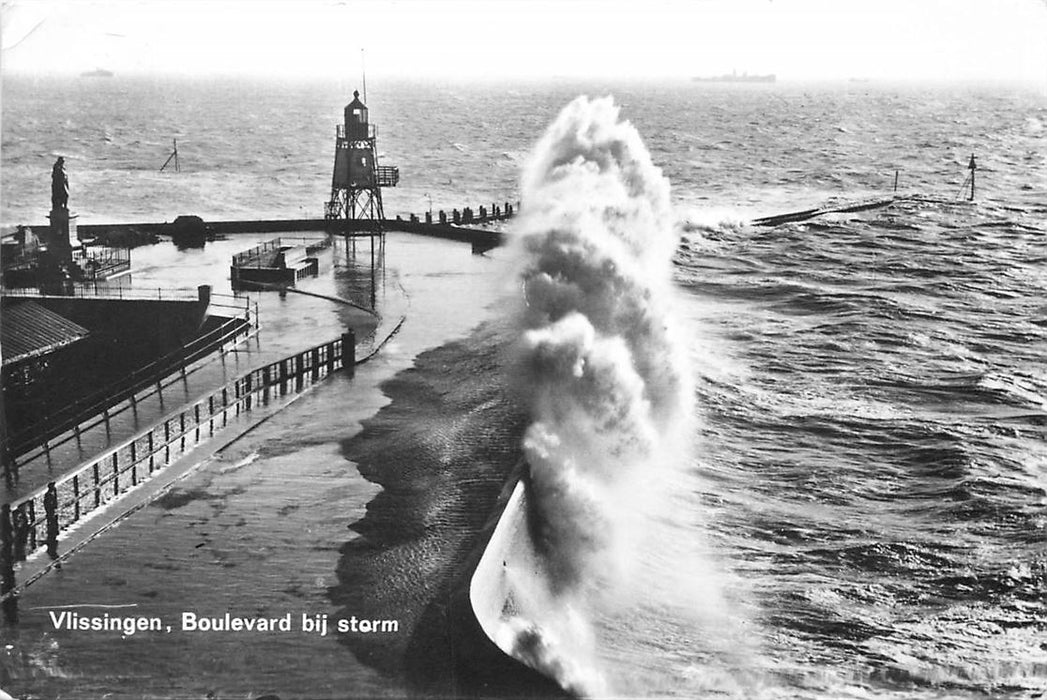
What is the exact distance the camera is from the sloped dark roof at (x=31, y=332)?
25.6 meters

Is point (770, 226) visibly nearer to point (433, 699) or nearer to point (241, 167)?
point (433, 699)

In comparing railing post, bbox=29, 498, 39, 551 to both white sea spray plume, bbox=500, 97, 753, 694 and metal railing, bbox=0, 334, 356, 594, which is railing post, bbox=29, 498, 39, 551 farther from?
white sea spray plume, bbox=500, 97, 753, 694

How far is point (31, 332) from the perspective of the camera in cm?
2688

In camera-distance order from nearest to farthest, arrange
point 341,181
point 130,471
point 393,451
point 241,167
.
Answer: point 130,471, point 393,451, point 341,181, point 241,167

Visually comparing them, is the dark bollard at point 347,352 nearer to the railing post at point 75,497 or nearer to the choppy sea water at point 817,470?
the choppy sea water at point 817,470

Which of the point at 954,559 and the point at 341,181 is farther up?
the point at 341,181

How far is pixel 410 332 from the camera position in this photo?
3203 centimetres

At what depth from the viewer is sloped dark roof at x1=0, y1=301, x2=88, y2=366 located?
25.6m

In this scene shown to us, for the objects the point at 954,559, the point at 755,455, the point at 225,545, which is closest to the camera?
the point at 225,545

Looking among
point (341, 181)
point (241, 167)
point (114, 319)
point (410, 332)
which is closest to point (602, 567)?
point (410, 332)

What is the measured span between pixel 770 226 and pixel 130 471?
48.4 m

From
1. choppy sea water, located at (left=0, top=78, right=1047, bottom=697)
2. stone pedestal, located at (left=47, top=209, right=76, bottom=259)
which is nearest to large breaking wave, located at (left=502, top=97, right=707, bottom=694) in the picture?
choppy sea water, located at (left=0, top=78, right=1047, bottom=697)

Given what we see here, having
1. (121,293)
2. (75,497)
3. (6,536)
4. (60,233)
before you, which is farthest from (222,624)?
(60,233)

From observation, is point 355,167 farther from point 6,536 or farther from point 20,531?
point 6,536
